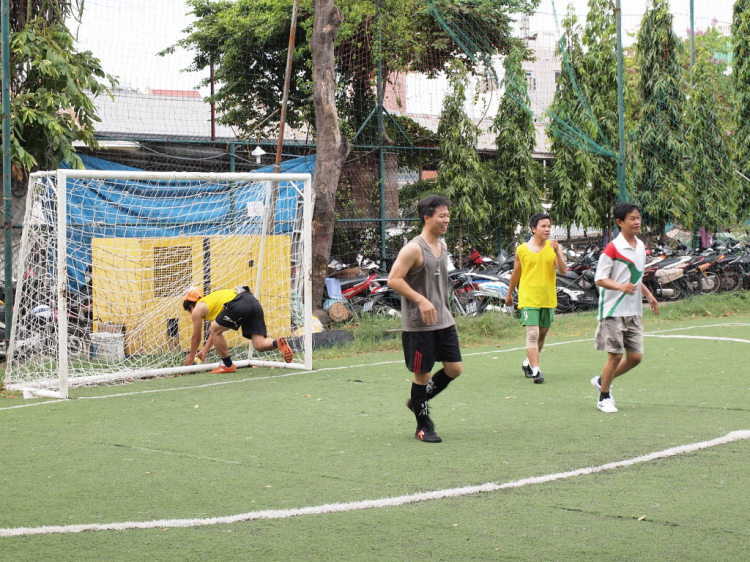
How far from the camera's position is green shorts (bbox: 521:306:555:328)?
9.23 metres

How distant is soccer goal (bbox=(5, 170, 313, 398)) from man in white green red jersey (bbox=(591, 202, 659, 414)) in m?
4.28

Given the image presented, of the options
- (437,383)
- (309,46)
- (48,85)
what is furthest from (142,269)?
(309,46)

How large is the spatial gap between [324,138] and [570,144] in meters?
6.18

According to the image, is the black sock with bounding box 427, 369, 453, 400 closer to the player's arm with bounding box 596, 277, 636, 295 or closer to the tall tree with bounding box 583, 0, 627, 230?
the player's arm with bounding box 596, 277, 636, 295

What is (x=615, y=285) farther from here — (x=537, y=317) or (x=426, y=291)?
(x=537, y=317)

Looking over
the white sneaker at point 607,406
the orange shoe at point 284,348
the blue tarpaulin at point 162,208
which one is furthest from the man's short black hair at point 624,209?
the blue tarpaulin at point 162,208

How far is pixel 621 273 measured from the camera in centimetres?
738

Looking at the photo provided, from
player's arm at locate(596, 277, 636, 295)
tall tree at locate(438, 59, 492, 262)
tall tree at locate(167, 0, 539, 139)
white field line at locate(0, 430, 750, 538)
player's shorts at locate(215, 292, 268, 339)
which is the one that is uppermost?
tall tree at locate(167, 0, 539, 139)

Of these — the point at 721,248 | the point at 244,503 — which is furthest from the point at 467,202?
the point at 244,503

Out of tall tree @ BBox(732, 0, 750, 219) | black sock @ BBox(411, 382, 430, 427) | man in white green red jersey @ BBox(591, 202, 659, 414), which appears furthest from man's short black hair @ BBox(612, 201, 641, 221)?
tall tree @ BBox(732, 0, 750, 219)

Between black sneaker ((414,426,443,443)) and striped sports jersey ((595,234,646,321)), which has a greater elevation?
striped sports jersey ((595,234,646,321))

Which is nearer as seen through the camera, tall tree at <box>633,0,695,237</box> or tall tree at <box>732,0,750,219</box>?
tall tree at <box>633,0,695,237</box>

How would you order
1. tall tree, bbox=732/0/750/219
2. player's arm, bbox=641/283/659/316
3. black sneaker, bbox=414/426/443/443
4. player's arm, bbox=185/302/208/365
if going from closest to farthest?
black sneaker, bbox=414/426/443/443 < player's arm, bbox=641/283/659/316 < player's arm, bbox=185/302/208/365 < tall tree, bbox=732/0/750/219

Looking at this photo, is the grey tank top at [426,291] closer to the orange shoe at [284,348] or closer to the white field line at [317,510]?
the white field line at [317,510]
